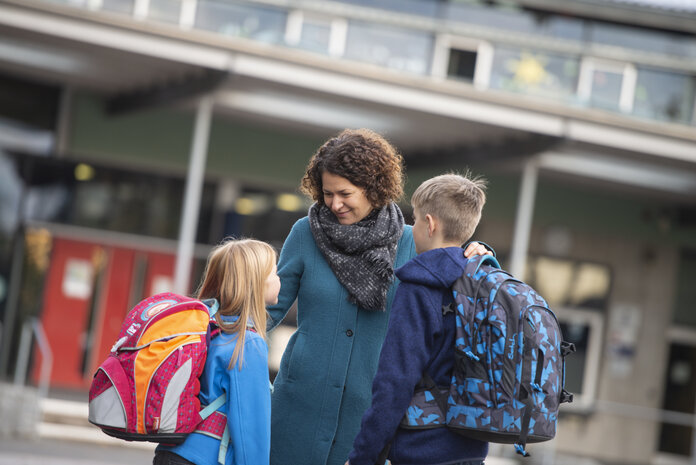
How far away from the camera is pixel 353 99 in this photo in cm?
967

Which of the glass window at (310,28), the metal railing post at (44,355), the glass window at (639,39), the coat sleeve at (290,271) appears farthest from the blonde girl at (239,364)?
the glass window at (639,39)

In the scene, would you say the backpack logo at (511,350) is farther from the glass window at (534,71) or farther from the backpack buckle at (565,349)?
the glass window at (534,71)

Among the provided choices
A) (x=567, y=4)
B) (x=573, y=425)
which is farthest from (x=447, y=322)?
(x=567, y=4)

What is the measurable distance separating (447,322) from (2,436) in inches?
305

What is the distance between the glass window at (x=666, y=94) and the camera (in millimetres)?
10484

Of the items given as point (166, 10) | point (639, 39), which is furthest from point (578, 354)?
point (166, 10)

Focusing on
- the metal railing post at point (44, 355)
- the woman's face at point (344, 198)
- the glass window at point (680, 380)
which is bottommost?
the metal railing post at point (44, 355)

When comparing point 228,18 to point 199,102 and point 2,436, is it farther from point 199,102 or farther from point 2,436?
point 2,436

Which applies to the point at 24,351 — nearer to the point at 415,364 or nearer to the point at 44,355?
the point at 44,355

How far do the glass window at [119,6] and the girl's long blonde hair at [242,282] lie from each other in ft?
23.3

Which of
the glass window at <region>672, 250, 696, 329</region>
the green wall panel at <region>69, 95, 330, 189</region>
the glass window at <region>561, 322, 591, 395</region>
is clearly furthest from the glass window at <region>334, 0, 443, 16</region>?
the glass window at <region>672, 250, 696, 329</region>

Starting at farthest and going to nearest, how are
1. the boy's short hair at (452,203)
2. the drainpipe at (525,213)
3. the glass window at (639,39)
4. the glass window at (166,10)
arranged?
1. the glass window at (639,39)
2. the drainpipe at (525,213)
3. the glass window at (166,10)
4. the boy's short hair at (452,203)

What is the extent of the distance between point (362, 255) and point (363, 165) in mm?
313

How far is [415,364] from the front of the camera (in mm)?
2498
